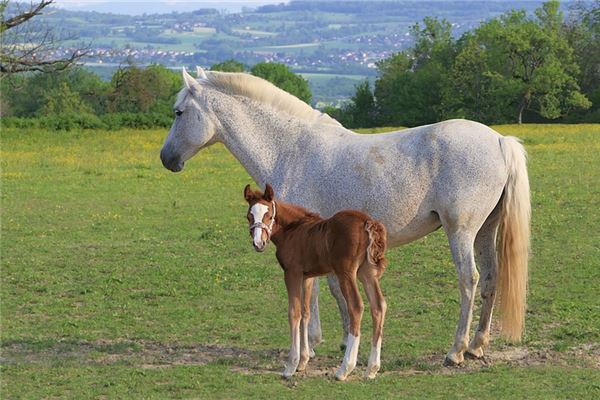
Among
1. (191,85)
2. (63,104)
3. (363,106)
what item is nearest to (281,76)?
(363,106)

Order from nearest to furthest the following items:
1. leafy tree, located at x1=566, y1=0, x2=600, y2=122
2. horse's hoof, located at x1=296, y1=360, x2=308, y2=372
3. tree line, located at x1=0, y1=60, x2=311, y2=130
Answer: horse's hoof, located at x1=296, y1=360, x2=308, y2=372, tree line, located at x1=0, y1=60, x2=311, y2=130, leafy tree, located at x1=566, y1=0, x2=600, y2=122

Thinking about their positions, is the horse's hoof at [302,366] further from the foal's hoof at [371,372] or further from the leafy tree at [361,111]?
the leafy tree at [361,111]

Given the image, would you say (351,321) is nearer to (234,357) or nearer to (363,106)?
(234,357)

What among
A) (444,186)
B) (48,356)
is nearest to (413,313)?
(444,186)

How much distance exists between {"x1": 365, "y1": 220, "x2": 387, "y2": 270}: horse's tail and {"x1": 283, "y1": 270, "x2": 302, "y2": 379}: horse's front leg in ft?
2.11

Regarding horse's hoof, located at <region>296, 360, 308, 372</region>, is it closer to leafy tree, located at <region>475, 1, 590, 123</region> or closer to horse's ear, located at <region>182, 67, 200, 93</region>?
horse's ear, located at <region>182, 67, 200, 93</region>

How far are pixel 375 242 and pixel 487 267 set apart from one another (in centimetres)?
176

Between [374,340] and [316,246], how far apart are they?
90cm

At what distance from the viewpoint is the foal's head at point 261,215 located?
737 cm

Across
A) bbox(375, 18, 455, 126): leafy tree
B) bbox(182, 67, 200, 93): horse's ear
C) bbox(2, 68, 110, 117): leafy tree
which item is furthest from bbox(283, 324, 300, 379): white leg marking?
bbox(2, 68, 110, 117): leafy tree

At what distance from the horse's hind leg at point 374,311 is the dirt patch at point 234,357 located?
193 mm

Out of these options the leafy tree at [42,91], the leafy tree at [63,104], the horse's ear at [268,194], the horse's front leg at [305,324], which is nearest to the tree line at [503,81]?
the leafy tree at [63,104]

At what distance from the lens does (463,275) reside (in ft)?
27.3

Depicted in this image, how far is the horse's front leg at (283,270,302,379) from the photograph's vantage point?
7.80 m
